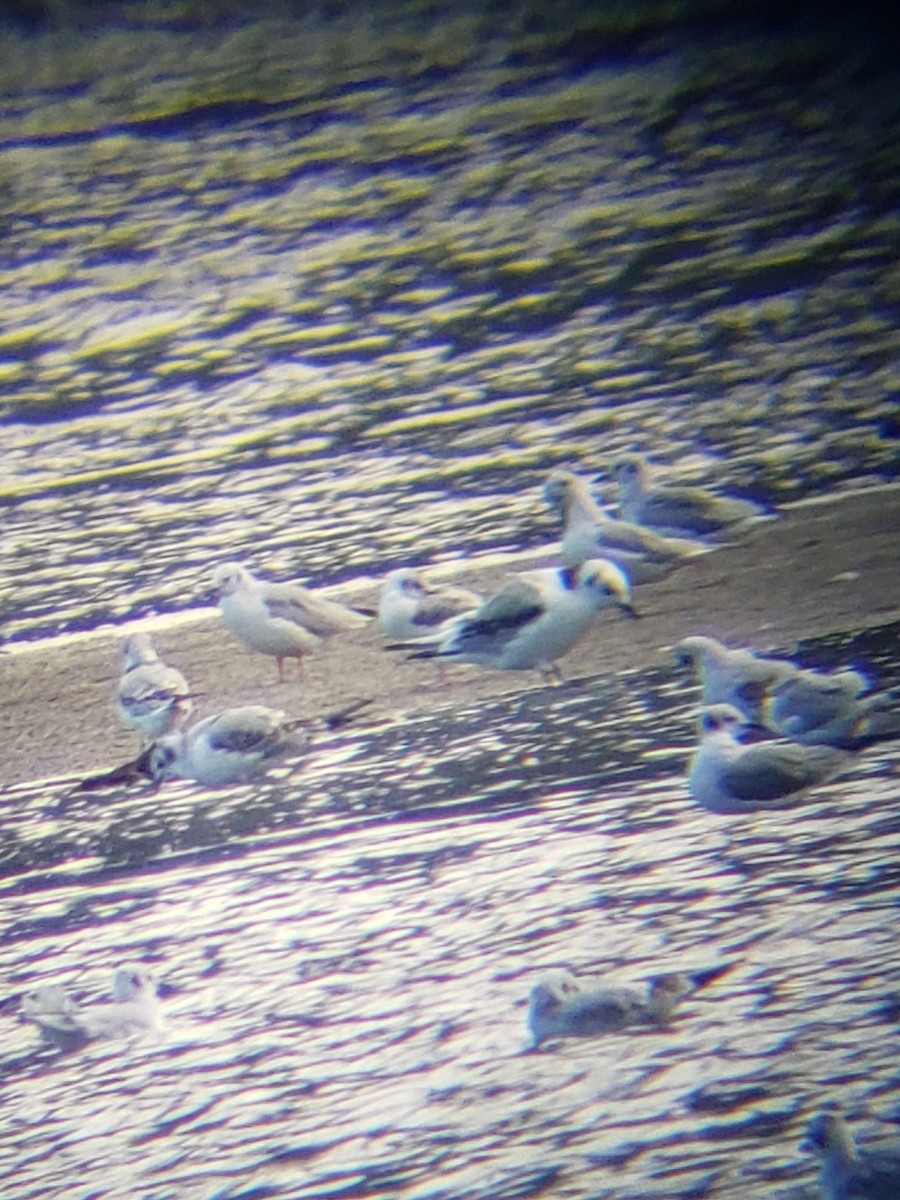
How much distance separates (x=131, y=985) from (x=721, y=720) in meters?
0.49

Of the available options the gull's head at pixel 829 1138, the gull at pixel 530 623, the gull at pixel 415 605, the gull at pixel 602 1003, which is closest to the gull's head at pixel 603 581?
the gull at pixel 530 623

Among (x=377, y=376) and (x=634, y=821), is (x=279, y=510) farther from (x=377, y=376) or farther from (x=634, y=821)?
(x=634, y=821)

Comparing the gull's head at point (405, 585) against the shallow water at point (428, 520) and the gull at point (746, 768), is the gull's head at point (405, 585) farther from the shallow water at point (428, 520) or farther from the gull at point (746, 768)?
the gull at point (746, 768)

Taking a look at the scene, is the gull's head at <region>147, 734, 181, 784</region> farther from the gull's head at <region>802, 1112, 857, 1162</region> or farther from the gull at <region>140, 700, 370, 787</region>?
the gull's head at <region>802, 1112, 857, 1162</region>

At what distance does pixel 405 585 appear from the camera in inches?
53.6

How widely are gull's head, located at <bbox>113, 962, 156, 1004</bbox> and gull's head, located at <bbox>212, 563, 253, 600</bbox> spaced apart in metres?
0.39

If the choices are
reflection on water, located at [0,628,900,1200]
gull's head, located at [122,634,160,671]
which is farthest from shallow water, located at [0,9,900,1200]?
gull's head, located at [122,634,160,671]

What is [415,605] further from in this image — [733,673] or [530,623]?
[733,673]

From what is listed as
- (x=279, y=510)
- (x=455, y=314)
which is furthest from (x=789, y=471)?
(x=279, y=510)

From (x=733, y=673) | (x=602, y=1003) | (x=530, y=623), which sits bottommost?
(x=602, y=1003)

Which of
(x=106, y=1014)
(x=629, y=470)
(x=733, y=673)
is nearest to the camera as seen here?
(x=106, y=1014)

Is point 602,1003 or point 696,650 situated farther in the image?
point 696,650

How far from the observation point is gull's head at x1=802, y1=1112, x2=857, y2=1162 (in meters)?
0.97

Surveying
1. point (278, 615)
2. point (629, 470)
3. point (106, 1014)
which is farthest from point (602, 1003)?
point (629, 470)
